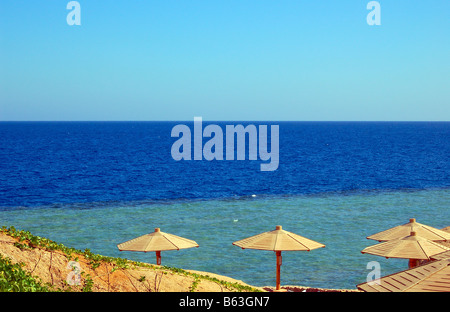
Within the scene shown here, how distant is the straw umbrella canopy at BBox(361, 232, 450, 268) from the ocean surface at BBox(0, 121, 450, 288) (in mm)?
4455

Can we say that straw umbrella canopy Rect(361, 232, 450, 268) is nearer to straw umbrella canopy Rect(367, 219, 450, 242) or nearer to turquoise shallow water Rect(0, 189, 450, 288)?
straw umbrella canopy Rect(367, 219, 450, 242)

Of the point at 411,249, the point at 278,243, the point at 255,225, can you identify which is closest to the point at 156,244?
the point at 278,243

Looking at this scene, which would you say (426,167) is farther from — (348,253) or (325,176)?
(348,253)

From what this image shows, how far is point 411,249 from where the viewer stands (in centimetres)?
1548

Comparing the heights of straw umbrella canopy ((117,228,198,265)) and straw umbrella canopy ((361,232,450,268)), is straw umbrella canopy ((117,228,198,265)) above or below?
below

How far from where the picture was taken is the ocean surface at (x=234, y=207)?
23.3 m

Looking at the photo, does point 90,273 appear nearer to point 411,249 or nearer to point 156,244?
point 156,244

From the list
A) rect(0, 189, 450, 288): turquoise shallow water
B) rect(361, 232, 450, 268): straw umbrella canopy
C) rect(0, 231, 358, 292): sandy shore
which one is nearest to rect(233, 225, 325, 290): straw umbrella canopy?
rect(361, 232, 450, 268): straw umbrella canopy

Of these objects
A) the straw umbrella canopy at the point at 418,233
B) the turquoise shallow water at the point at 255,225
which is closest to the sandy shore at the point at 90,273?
the straw umbrella canopy at the point at 418,233

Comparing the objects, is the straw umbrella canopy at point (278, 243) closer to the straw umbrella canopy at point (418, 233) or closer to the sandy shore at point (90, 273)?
the straw umbrella canopy at point (418, 233)

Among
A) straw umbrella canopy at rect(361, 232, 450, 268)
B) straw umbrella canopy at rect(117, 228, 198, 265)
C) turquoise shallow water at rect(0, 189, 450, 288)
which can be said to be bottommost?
turquoise shallow water at rect(0, 189, 450, 288)

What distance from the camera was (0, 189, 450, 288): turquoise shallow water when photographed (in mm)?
22125
